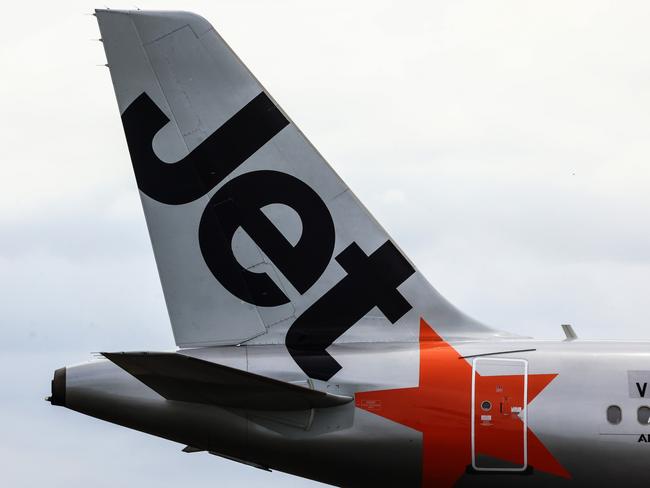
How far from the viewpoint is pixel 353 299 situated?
22.6 metres

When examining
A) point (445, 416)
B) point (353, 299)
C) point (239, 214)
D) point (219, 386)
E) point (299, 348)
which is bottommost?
point (445, 416)

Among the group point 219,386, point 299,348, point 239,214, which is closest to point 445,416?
point 299,348

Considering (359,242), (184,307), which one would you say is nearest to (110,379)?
(184,307)

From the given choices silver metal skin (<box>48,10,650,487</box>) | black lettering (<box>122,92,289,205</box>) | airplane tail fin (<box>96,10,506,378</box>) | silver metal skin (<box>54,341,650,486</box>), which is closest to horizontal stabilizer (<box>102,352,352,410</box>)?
silver metal skin (<box>48,10,650,487</box>)

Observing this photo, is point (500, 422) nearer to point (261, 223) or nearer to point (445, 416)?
point (445, 416)

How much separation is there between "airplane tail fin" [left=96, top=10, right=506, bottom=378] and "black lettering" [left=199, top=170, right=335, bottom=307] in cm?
2

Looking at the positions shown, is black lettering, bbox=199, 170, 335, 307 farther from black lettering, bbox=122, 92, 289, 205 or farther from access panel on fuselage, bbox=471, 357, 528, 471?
access panel on fuselage, bbox=471, 357, 528, 471

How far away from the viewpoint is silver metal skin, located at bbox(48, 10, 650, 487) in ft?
67.3

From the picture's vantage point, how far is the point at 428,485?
21.0 m

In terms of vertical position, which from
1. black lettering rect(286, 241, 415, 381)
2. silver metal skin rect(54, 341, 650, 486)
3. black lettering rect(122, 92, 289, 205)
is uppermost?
black lettering rect(122, 92, 289, 205)

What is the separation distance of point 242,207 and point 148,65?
10.0ft

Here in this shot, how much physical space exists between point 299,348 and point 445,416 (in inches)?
116

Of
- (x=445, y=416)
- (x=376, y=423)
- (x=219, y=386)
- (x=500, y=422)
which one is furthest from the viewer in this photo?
(x=376, y=423)

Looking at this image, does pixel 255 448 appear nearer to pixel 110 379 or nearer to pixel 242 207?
pixel 110 379
